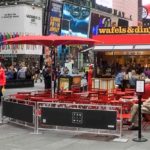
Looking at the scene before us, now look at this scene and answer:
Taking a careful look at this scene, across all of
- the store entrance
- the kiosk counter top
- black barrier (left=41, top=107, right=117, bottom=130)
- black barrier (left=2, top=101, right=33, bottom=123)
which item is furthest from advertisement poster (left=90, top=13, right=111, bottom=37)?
black barrier (left=41, top=107, right=117, bottom=130)

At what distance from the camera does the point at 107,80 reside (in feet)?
88.3

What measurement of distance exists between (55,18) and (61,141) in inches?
2208

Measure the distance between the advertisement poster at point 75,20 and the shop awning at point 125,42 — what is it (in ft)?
142

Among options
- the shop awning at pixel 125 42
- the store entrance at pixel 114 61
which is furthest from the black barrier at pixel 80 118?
the store entrance at pixel 114 61

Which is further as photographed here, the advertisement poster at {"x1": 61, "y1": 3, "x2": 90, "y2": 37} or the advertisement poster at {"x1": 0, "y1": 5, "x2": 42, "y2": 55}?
the advertisement poster at {"x1": 61, "y1": 3, "x2": 90, "y2": 37}

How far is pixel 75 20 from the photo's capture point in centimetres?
7712

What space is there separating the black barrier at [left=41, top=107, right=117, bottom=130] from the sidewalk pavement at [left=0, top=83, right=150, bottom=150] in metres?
0.35

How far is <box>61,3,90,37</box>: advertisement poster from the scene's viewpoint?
72.7 metres

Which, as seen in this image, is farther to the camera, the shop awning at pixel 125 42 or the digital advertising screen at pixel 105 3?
the digital advertising screen at pixel 105 3

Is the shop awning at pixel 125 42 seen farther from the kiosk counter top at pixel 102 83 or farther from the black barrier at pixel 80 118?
the black barrier at pixel 80 118

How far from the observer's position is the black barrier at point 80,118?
11867 millimetres

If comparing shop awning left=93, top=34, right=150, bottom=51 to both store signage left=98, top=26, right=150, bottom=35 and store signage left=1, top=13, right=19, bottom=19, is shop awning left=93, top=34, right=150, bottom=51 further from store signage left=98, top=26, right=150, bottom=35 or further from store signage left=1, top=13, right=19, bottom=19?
store signage left=1, top=13, right=19, bottom=19

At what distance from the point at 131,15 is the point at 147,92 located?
103 metres

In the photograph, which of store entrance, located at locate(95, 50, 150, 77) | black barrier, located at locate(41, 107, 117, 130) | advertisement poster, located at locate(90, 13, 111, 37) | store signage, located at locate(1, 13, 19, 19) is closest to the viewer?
black barrier, located at locate(41, 107, 117, 130)
